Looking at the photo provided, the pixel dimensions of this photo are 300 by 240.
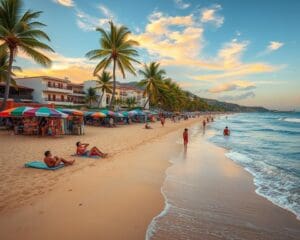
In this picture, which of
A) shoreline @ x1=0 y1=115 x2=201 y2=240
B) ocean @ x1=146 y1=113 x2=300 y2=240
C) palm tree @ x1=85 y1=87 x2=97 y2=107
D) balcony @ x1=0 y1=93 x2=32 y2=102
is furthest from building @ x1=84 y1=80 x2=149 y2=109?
shoreline @ x1=0 y1=115 x2=201 y2=240

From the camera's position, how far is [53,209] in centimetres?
517

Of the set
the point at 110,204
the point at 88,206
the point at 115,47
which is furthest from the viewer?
the point at 115,47

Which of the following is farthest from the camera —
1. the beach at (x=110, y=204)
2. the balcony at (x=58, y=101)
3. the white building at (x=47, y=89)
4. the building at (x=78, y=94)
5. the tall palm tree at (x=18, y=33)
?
the building at (x=78, y=94)

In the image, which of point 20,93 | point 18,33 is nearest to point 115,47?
point 18,33

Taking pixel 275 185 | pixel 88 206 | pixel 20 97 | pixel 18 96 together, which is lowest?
pixel 275 185

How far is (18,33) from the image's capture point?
1958 cm

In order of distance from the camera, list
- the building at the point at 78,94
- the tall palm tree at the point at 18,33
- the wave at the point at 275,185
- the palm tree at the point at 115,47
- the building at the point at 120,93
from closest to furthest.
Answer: the wave at the point at 275,185 < the tall palm tree at the point at 18,33 < the palm tree at the point at 115,47 < the building at the point at 78,94 < the building at the point at 120,93

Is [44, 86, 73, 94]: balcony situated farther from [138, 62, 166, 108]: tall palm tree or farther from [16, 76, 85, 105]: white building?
[138, 62, 166, 108]: tall palm tree

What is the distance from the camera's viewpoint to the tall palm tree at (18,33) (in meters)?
19.1

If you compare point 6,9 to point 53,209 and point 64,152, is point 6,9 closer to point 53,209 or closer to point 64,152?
point 64,152

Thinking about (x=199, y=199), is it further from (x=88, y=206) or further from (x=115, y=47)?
(x=115, y=47)

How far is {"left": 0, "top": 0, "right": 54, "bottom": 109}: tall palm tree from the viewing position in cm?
1912

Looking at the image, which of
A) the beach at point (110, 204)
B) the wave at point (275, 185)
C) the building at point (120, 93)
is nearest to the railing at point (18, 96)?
the building at point (120, 93)

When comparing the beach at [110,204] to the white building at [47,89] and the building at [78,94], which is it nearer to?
the white building at [47,89]
